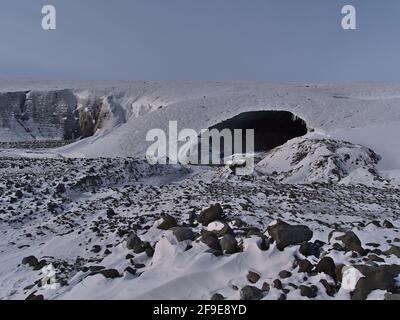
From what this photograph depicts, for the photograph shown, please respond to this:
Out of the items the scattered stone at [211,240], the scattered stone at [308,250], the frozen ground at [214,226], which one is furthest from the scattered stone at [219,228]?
the scattered stone at [308,250]

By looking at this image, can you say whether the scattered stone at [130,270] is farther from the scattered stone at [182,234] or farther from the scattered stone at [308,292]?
the scattered stone at [308,292]

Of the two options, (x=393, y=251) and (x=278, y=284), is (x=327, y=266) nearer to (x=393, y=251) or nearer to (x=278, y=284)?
(x=278, y=284)

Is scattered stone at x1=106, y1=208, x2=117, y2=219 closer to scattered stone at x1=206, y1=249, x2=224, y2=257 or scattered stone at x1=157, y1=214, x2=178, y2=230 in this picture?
scattered stone at x1=157, y1=214, x2=178, y2=230

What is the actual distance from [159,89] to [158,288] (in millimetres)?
39950

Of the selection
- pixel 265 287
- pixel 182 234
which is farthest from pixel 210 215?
pixel 265 287

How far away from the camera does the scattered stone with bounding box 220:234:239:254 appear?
8.00 metres

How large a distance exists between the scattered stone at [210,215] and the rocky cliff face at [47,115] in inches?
1398

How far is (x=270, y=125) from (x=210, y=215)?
2459 cm

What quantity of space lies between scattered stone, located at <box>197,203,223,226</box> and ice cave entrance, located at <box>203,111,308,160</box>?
71.9 feet

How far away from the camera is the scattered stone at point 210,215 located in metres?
10.2

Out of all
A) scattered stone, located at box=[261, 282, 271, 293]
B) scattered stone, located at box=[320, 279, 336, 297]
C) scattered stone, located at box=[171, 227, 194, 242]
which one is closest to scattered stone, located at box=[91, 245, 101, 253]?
scattered stone, located at box=[171, 227, 194, 242]

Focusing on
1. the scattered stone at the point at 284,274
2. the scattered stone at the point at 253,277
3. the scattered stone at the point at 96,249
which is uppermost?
the scattered stone at the point at 284,274

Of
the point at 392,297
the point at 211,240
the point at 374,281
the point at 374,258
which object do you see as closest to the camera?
the point at 392,297

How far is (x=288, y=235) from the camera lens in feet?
26.7
